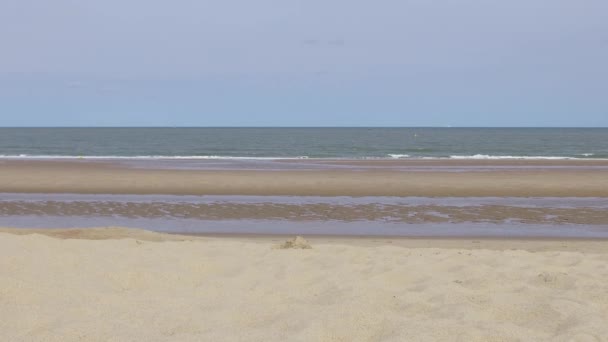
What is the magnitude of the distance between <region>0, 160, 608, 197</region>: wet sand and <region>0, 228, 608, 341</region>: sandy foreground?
526 inches

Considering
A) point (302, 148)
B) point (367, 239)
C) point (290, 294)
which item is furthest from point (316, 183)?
point (302, 148)

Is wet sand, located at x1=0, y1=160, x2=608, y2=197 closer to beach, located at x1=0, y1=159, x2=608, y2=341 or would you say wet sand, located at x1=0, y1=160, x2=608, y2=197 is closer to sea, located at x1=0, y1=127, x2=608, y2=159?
beach, located at x1=0, y1=159, x2=608, y2=341

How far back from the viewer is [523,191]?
71.6 feet

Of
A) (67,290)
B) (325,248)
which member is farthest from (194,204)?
(67,290)

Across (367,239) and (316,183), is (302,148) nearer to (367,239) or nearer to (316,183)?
(316,183)

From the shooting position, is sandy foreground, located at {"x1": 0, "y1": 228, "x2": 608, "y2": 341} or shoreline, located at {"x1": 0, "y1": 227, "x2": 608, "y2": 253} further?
shoreline, located at {"x1": 0, "y1": 227, "x2": 608, "y2": 253}

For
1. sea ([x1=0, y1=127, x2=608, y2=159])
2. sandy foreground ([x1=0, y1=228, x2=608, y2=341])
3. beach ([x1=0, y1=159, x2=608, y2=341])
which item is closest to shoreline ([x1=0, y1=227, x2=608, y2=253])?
beach ([x1=0, y1=159, x2=608, y2=341])

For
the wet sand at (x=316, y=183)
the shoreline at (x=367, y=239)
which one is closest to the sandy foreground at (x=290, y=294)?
the shoreline at (x=367, y=239)

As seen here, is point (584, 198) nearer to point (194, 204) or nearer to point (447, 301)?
point (194, 204)

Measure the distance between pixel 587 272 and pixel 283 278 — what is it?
3.56 m

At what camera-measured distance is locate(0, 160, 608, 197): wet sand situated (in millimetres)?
21562

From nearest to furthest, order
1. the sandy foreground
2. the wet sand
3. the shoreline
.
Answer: the sandy foreground → the shoreline → the wet sand

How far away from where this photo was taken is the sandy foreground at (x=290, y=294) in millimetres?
4668

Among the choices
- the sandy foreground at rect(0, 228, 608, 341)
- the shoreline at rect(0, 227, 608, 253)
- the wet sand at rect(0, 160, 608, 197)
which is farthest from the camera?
the wet sand at rect(0, 160, 608, 197)
